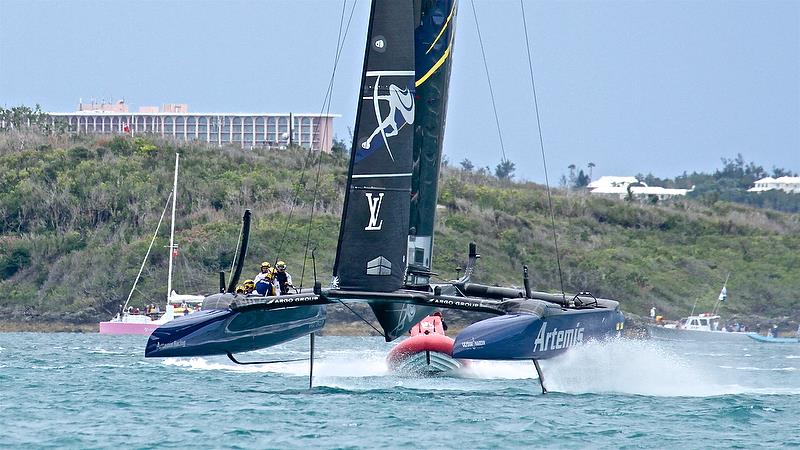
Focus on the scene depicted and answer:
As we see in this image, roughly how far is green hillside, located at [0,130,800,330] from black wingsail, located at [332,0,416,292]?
29.4 meters

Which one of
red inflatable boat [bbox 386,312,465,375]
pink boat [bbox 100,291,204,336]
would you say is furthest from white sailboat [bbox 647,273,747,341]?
red inflatable boat [bbox 386,312,465,375]

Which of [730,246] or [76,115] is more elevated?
[76,115]

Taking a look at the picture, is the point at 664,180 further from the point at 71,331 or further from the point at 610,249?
the point at 71,331

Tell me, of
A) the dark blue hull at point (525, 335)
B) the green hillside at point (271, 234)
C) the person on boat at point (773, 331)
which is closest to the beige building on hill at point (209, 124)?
the green hillside at point (271, 234)

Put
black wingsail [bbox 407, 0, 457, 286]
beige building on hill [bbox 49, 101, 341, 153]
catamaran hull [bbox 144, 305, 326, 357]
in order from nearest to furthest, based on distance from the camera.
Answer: catamaran hull [bbox 144, 305, 326, 357], black wingsail [bbox 407, 0, 457, 286], beige building on hill [bbox 49, 101, 341, 153]

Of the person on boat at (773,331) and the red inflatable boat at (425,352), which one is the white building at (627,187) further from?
the red inflatable boat at (425,352)

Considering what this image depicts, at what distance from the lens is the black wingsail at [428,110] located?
22594mm

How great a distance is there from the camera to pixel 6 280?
50.6 m

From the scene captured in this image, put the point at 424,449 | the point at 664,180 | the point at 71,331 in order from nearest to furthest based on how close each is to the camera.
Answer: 1. the point at 424,449
2. the point at 71,331
3. the point at 664,180

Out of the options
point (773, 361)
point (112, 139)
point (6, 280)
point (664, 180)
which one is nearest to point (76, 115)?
point (112, 139)

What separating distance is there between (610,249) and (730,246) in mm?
6551

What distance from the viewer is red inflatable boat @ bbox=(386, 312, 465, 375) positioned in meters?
22.5

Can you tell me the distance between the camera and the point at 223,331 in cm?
2011

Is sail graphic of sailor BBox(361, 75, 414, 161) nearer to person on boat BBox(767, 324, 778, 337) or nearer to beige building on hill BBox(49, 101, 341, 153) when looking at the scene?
person on boat BBox(767, 324, 778, 337)
